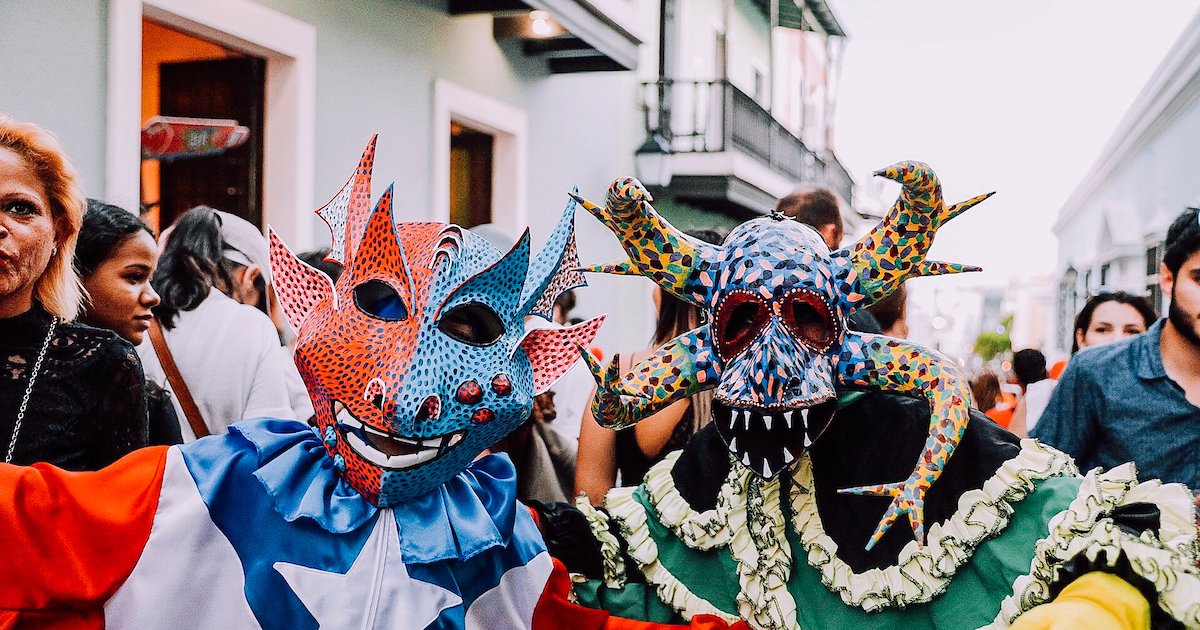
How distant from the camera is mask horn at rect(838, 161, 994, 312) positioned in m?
1.80

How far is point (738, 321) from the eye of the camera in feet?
6.01

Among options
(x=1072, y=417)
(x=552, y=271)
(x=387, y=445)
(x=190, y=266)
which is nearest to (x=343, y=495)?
(x=387, y=445)

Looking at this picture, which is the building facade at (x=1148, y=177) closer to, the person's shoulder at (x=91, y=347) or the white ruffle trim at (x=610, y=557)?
the white ruffle trim at (x=610, y=557)

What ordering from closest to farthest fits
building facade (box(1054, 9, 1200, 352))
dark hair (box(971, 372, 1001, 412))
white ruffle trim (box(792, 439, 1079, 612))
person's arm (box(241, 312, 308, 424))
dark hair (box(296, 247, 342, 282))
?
1. white ruffle trim (box(792, 439, 1079, 612))
2. person's arm (box(241, 312, 308, 424))
3. dark hair (box(296, 247, 342, 282))
4. dark hair (box(971, 372, 1001, 412))
5. building facade (box(1054, 9, 1200, 352))

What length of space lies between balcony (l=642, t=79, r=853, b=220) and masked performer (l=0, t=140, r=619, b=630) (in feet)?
28.0

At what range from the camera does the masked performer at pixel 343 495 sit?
164cm

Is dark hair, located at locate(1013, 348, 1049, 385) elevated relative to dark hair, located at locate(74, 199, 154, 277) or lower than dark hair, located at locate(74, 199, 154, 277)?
lower

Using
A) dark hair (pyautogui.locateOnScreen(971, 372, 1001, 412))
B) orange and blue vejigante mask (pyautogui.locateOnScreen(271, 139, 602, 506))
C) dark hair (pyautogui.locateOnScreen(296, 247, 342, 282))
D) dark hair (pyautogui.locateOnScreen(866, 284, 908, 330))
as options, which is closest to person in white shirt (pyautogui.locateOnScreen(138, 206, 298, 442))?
dark hair (pyautogui.locateOnScreen(296, 247, 342, 282))

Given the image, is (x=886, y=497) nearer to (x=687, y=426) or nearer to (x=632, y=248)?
(x=632, y=248)

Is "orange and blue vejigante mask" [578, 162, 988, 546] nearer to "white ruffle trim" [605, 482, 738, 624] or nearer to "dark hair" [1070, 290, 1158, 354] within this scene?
"white ruffle trim" [605, 482, 738, 624]

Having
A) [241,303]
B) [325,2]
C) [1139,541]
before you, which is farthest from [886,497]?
[325,2]

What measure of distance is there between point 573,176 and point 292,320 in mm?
6847

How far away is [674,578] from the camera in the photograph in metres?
1.96

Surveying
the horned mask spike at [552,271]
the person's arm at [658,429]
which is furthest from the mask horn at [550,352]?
the person's arm at [658,429]
